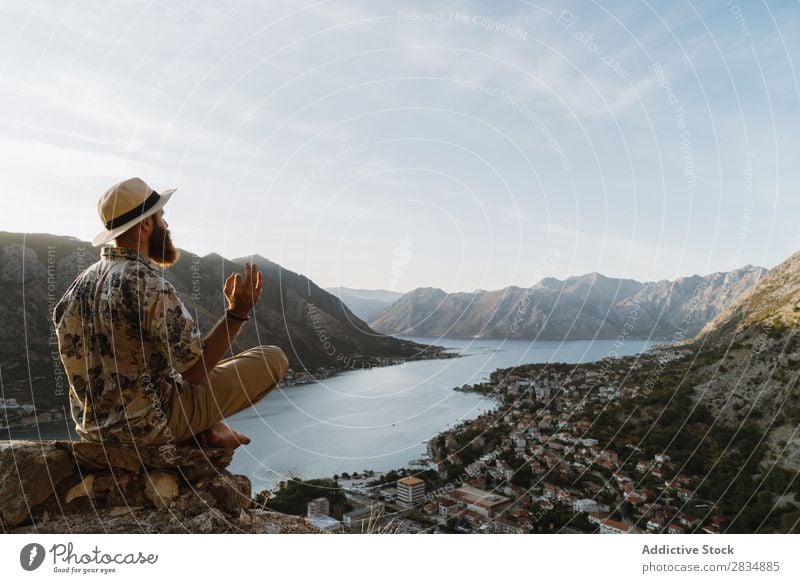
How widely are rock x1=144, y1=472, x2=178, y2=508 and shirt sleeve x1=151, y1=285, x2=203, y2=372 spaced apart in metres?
0.81

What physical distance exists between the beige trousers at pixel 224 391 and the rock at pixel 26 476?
0.69 meters

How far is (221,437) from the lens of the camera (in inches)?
127

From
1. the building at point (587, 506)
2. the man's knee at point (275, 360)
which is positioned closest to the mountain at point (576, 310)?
the building at point (587, 506)

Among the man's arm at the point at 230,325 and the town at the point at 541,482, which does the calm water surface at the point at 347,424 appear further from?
the man's arm at the point at 230,325

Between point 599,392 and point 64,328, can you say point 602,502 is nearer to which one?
point 599,392

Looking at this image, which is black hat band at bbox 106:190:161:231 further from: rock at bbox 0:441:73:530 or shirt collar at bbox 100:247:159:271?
rock at bbox 0:441:73:530

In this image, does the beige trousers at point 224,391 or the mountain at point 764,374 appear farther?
the mountain at point 764,374

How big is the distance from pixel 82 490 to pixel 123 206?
62.6 inches

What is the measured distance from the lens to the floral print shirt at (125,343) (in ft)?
8.78

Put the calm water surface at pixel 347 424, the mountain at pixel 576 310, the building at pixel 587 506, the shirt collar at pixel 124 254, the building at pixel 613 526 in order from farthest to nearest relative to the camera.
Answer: the mountain at pixel 576 310 → the calm water surface at pixel 347 424 → the building at pixel 587 506 → the building at pixel 613 526 → the shirt collar at pixel 124 254

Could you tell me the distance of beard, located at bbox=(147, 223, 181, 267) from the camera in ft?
9.93

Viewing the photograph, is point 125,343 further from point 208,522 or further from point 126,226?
point 208,522

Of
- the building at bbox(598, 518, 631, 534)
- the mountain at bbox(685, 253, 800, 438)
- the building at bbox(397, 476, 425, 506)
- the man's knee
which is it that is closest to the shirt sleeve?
the man's knee
